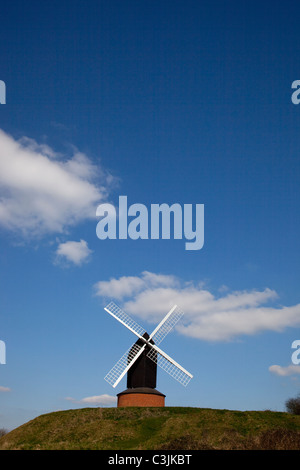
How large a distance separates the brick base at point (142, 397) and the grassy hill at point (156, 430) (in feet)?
11.0

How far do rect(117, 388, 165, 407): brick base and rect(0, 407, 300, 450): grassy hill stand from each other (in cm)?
335

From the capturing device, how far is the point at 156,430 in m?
34.6

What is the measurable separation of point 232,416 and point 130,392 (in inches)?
523

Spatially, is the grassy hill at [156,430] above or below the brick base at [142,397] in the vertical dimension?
below

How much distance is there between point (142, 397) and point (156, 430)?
10496 millimetres

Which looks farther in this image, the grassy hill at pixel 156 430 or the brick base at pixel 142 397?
the brick base at pixel 142 397

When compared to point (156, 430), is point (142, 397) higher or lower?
higher

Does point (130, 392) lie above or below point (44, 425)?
above

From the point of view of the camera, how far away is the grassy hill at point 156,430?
29703mm
